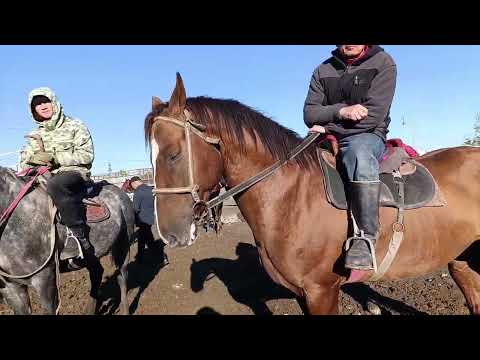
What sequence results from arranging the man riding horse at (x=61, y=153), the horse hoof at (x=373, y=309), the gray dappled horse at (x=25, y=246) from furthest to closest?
the horse hoof at (x=373, y=309), the man riding horse at (x=61, y=153), the gray dappled horse at (x=25, y=246)

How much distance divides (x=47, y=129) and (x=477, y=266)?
5936 millimetres

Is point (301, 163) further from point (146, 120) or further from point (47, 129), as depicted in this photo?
point (47, 129)

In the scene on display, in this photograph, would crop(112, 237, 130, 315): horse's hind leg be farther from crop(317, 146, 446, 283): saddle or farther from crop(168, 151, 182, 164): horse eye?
crop(317, 146, 446, 283): saddle

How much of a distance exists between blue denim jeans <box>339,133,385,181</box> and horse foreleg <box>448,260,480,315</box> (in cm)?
198

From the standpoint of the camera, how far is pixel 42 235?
4.24 m

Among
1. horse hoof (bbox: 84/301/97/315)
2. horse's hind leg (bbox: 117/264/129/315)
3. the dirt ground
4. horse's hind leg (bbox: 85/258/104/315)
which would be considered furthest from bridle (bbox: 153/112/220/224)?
horse hoof (bbox: 84/301/97/315)

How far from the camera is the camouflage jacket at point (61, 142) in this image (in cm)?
453

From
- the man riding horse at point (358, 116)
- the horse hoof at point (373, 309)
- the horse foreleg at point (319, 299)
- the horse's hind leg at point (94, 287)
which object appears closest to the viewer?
the man riding horse at point (358, 116)

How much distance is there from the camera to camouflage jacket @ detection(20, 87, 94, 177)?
14.9 ft

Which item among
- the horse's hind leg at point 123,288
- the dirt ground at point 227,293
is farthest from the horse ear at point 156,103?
the horse's hind leg at point 123,288

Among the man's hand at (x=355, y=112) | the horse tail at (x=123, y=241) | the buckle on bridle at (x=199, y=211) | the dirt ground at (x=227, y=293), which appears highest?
the man's hand at (x=355, y=112)

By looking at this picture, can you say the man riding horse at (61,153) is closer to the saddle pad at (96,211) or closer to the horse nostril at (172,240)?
the saddle pad at (96,211)
